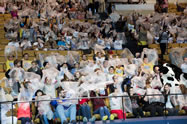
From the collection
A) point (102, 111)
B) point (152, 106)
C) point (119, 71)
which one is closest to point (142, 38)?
point (119, 71)

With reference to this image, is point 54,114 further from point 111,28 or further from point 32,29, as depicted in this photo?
point 111,28

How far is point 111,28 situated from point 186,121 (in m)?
6.28

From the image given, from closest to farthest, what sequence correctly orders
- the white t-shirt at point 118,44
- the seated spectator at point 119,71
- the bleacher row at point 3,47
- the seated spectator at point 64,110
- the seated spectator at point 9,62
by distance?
1. the seated spectator at point 64,110
2. the seated spectator at point 119,71
3. the seated spectator at point 9,62
4. the bleacher row at point 3,47
5. the white t-shirt at point 118,44

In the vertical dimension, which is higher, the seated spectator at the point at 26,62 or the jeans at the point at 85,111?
the seated spectator at the point at 26,62

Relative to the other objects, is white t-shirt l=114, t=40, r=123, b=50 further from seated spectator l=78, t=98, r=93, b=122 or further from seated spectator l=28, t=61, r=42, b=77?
seated spectator l=78, t=98, r=93, b=122

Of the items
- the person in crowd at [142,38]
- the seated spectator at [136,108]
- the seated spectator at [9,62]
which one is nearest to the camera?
the seated spectator at [136,108]

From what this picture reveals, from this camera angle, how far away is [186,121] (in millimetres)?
8719

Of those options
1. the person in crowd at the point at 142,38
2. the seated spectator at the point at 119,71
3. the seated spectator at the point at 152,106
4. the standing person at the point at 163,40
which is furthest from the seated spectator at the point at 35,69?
the standing person at the point at 163,40

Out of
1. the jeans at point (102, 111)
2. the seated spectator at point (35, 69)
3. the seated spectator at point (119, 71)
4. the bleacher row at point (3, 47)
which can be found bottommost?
the jeans at point (102, 111)

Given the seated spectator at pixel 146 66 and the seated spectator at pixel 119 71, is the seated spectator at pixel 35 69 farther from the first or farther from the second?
the seated spectator at pixel 146 66

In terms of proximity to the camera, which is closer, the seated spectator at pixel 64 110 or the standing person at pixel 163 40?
the seated spectator at pixel 64 110

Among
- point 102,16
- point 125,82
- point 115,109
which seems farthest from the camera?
point 102,16

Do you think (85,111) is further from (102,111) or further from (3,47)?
(3,47)

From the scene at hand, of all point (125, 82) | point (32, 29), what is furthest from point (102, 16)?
point (125, 82)
